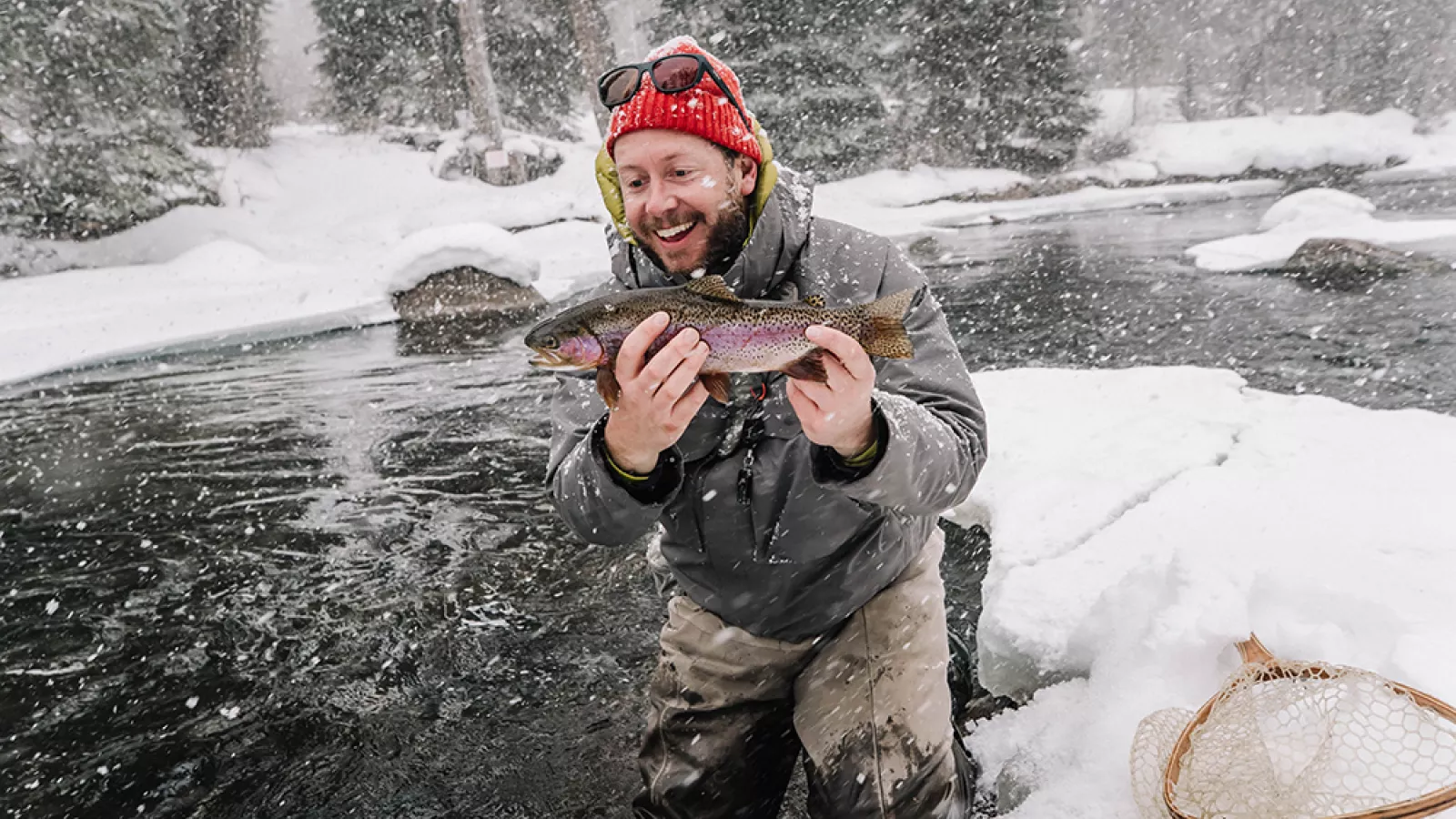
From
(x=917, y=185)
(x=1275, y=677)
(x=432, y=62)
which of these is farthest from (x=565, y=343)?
(x=432, y=62)

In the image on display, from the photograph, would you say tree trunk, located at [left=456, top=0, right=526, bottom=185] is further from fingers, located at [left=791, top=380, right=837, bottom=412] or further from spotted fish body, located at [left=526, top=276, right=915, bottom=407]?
fingers, located at [left=791, top=380, right=837, bottom=412]

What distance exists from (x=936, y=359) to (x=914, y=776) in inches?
53.7

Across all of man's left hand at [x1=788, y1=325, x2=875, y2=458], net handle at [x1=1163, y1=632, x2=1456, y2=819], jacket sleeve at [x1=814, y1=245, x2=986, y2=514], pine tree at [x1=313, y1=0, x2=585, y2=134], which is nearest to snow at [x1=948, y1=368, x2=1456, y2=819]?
net handle at [x1=1163, y1=632, x2=1456, y2=819]

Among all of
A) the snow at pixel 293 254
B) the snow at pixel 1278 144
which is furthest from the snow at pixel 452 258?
the snow at pixel 1278 144

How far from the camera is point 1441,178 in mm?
25562

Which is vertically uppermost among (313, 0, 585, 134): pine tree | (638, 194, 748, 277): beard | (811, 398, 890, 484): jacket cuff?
(313, 0, 585, 134): pine tree

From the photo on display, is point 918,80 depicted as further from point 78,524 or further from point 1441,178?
point 78,524

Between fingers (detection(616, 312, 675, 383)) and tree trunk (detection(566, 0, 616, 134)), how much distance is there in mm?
24383

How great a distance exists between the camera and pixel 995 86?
3262 cm

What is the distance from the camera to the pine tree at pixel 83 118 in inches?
740

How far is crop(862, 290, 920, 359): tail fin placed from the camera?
2.11 meters

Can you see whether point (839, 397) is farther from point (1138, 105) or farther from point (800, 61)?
point (1138, 105)

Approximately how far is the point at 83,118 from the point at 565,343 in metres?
24.0

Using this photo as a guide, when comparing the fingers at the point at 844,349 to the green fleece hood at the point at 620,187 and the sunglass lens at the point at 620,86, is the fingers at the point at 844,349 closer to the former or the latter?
the green fleece hood at the point at 620,187
